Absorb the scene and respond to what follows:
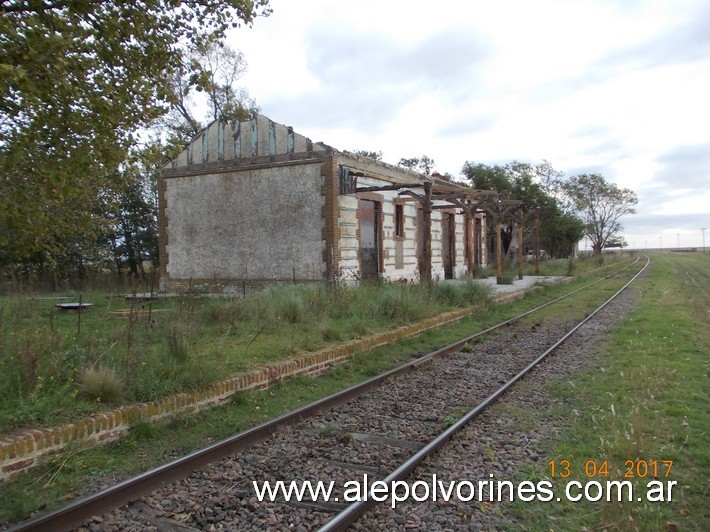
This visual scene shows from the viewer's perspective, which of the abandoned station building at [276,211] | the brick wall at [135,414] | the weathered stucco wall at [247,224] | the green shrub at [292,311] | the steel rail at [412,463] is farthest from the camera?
the weathered stucco wall at [247,224]

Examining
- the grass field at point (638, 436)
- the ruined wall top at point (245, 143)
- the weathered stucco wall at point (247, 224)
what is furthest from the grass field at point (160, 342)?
the ruined wall top at point (245, 143)

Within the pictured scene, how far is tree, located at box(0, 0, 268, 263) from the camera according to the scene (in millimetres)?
6566

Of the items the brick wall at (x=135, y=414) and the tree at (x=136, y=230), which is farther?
the tree at (x=136, y=230)

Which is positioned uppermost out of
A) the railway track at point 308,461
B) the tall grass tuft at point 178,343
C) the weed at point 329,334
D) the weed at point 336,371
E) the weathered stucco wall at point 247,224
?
the weathered stucco wall at point 247,224

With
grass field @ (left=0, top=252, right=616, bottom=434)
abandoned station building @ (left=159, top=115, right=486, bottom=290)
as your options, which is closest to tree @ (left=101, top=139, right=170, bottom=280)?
abandoned station building @ (left=159, top=115, right=486, bottom=290)

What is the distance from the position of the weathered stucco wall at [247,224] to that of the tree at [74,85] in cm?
821

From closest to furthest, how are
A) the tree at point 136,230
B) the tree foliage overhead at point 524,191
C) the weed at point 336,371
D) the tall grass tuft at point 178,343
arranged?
1. the tall grass tuft at point 178,343
2. the weed at point 336,371
3. the tree at point 136,230
4. the tree foliage overhead at point 524,191

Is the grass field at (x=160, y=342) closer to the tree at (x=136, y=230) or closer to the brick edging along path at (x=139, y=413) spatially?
the brick edging along path at (x=139, y=413)

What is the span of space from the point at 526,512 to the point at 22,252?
397 inches

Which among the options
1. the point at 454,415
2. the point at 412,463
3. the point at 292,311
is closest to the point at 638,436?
the point at 454,415

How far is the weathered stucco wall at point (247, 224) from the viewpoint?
55.7 ft

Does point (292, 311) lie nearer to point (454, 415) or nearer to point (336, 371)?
point (336, 371)

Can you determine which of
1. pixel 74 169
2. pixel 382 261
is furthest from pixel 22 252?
pixel 382 261

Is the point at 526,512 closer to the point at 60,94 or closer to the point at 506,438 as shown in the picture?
the point at 506,438
